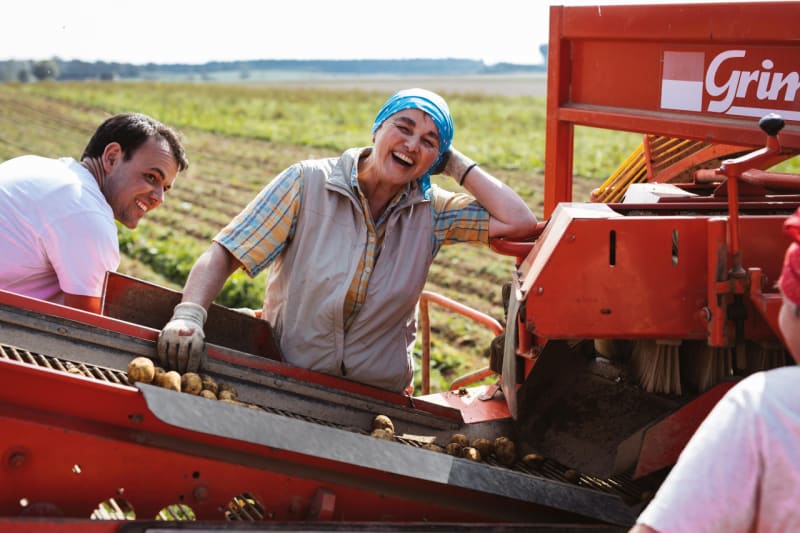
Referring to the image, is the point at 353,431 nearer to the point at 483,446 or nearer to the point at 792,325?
the point at 483,446

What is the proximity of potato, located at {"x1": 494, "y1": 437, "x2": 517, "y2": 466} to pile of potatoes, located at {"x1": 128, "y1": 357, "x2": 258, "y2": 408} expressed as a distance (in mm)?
920

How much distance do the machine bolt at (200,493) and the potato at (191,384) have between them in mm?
368

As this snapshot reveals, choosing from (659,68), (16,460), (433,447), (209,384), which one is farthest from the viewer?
(659,68)

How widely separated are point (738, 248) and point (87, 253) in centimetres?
220

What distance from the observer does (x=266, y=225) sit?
3.54 m

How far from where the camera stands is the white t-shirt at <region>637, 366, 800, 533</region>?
158cm

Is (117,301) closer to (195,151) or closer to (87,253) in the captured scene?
(87,253)

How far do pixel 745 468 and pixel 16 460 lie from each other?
1739mm

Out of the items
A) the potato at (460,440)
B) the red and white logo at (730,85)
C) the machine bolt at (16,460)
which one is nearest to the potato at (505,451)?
the potato at (460,440)

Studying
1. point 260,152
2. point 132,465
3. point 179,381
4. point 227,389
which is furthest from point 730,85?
point 260,152

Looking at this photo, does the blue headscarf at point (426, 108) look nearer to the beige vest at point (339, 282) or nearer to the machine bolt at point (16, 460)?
the beige vest at point (339, 282)

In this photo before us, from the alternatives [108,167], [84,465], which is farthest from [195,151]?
[84,465]

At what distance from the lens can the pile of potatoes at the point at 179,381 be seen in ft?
8.80

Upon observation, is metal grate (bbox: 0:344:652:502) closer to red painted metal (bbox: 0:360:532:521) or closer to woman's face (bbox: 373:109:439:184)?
red painted metal (bbox: 0:360:532:521)
